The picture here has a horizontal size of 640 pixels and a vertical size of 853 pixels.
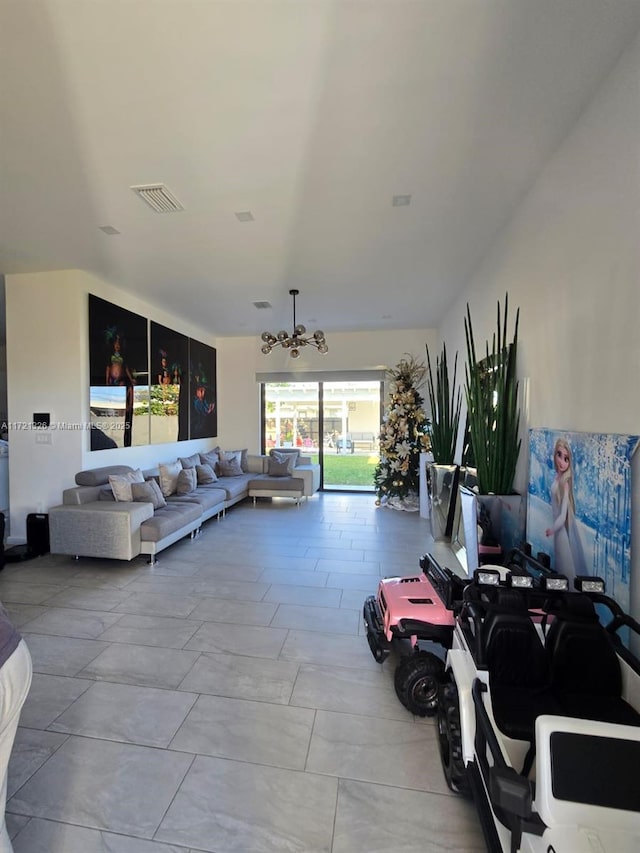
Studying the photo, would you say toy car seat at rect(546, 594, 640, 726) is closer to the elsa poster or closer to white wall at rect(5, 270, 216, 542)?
the elsa poster

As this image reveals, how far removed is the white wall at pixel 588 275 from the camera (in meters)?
1.64

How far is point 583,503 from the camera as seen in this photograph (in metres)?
1.93

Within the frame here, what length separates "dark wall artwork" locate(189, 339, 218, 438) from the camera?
274 inches

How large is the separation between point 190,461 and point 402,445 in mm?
3594

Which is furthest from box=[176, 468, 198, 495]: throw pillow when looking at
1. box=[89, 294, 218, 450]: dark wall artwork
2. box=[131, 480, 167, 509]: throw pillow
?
box=[131, 480, 167, 509]: throw pillow

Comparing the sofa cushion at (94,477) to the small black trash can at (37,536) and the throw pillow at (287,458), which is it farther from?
the throw pillow at (287,458)

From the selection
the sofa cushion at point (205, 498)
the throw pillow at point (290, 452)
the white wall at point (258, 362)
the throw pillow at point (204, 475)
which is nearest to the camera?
the sofa cushion at point (205, 498)

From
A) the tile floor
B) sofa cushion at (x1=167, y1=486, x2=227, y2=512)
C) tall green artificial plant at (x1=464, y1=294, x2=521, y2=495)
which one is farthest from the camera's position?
sofa cushion at (x1=167, y1=486, x2=227, y2=512)

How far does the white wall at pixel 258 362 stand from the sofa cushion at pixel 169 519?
3.28m

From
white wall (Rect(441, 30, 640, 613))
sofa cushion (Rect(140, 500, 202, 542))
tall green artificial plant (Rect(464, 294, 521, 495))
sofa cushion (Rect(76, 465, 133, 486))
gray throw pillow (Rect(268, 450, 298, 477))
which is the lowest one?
sofa cushion (Rect(140, 500, 202, 542))

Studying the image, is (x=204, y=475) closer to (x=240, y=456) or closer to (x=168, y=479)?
(x=168, y=479)

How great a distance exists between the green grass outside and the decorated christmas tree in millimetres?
1299

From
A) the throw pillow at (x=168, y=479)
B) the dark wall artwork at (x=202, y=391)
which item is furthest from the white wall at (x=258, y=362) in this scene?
the throw pillow at (x=168, y=479)

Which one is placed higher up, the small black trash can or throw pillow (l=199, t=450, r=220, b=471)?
throw pillow (l=199, t=450, r=220, b=471)
